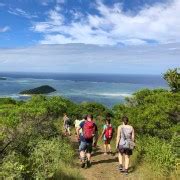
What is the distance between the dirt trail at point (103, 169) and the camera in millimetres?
11836

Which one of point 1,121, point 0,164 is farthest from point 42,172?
point 1,121

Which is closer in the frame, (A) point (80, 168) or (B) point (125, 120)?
(B) point (125, 120)

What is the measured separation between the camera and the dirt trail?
38.8 ft

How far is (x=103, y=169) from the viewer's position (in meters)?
12.9

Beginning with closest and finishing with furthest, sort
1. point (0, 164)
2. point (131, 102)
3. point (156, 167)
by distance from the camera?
1. point (0, 164)
2. point (156, 167)
3. point (131, 102)

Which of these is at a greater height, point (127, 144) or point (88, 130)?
point (88, 130)

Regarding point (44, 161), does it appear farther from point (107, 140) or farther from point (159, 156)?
point (107, 140)

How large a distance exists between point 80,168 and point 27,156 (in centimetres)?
295

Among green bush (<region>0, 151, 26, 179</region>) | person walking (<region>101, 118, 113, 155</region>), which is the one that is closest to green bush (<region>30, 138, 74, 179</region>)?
green bush (<region>0, 151, 26, 179</region>)

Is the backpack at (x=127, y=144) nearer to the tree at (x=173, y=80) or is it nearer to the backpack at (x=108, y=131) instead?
the backpack at (x=108, y=131)

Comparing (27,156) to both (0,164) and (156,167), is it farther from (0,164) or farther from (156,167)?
(156,167)

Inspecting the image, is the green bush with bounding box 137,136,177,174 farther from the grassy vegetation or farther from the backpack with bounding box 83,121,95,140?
the backpack with bounding box 83,121,95,140

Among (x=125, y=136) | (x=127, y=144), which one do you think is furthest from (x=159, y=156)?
(x=125, y=136)

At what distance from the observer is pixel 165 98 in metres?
17.8
